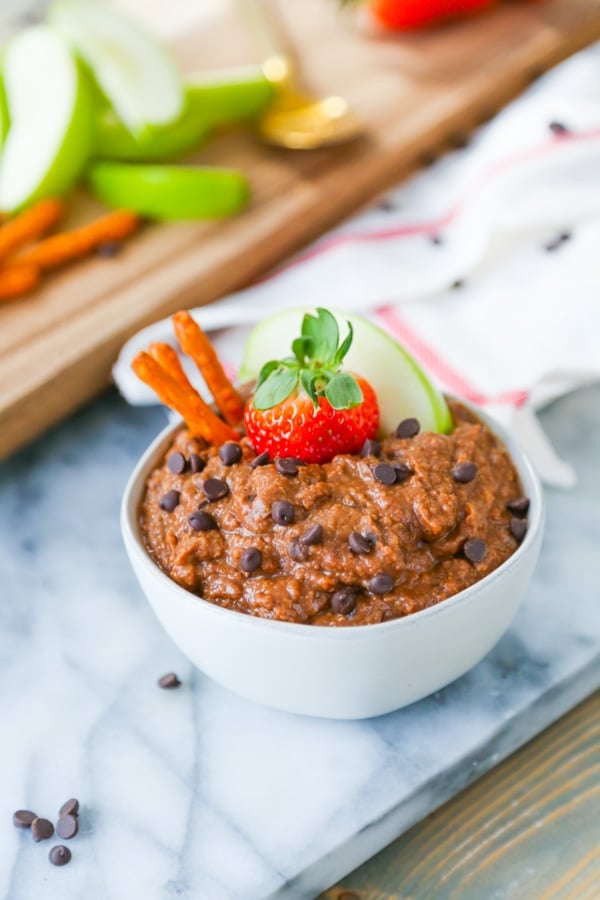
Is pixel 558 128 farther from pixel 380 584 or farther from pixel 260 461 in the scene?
pixel 380 584

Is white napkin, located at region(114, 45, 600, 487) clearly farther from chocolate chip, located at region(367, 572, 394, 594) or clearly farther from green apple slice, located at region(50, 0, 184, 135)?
chocolate chip, located at region(367, 572, 394, 594)

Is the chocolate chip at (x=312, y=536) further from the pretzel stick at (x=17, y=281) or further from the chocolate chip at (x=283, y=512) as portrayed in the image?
the pretzel stick at (x=17, y=281)

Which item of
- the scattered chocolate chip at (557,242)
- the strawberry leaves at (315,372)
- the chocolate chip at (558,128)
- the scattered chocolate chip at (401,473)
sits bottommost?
the scattered chocolate chip at (557,242)

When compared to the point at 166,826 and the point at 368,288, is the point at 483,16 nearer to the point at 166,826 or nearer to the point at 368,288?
the point at 368,288

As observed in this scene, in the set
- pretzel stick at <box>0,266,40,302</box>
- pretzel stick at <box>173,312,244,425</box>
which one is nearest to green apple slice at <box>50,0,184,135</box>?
pretzel stick at <box>0,266,40,302</box>

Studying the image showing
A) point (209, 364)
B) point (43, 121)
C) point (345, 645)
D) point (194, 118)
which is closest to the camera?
point (345, 645)

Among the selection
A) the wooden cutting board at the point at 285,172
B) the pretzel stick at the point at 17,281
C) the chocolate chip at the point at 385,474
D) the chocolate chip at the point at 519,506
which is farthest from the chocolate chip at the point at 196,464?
the pretzel stick at the point at 17,281

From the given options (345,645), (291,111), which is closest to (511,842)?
(345,645)
